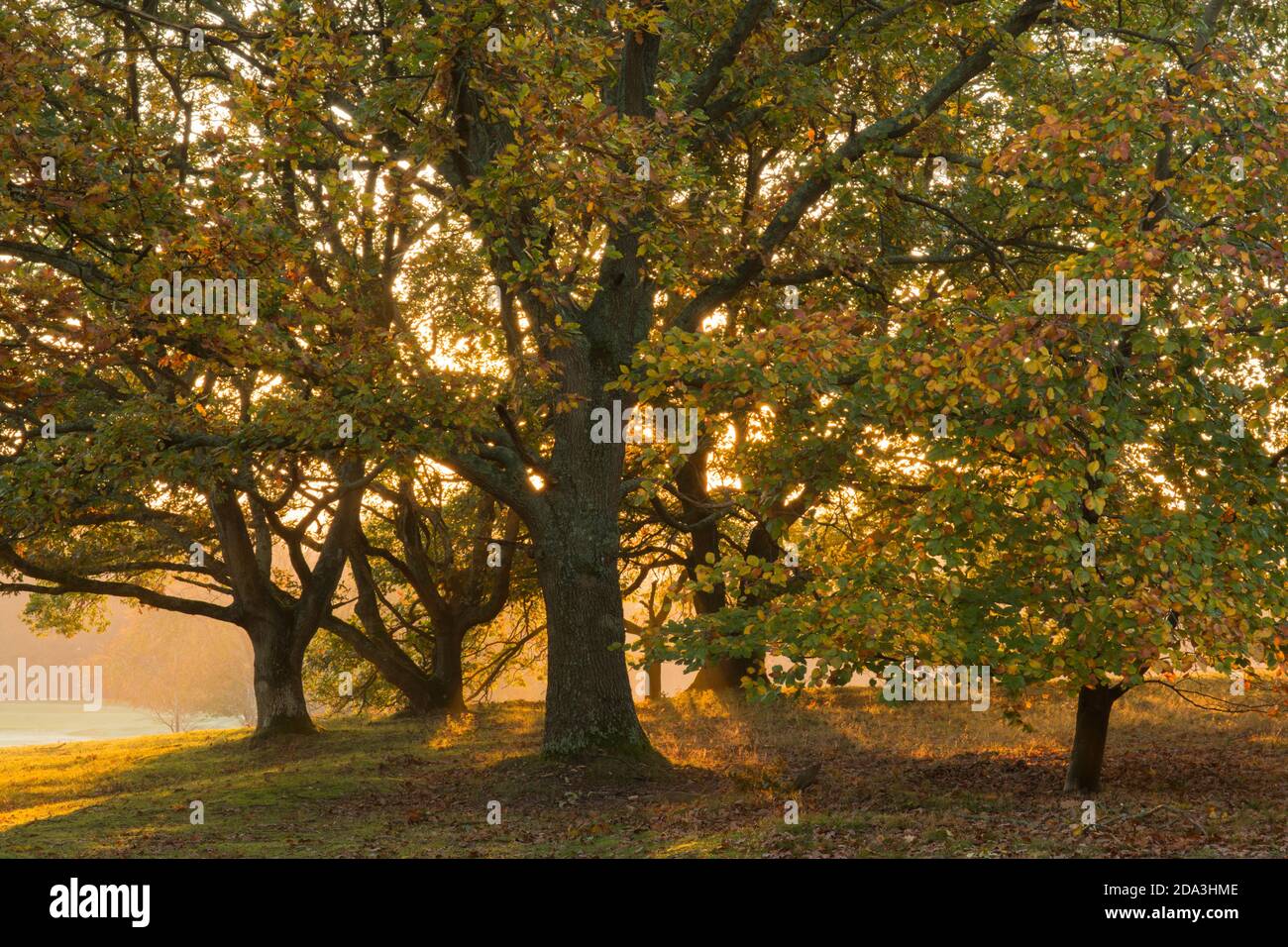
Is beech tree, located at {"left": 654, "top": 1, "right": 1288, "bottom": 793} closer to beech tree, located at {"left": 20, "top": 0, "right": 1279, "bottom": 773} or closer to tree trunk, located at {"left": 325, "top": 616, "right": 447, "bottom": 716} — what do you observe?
beech tree, located at {"left": 20, "top": 0, "right": 1279, "bottom": 773}

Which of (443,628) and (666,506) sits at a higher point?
(666,506)

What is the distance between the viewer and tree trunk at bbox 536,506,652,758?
50.4 feet

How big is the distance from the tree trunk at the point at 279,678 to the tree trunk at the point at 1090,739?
16.2 m

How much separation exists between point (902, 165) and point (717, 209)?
365 cm

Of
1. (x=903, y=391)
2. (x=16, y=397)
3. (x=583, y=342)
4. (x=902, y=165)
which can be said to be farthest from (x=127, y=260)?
(x=902, y=165)

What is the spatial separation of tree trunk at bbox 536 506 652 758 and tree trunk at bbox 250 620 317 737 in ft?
32.2

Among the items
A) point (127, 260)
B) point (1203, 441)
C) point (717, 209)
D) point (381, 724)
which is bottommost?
point (381, 724)

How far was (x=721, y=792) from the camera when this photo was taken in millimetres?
13930

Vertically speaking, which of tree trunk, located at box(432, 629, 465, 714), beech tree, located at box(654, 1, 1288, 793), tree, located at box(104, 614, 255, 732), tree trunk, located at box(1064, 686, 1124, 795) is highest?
beech tree, located at box(654, 1, 1288, 793)

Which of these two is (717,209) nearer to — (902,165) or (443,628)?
(902,165)

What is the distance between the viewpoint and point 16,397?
11.5 m

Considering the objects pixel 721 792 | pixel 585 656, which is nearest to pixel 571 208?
pixel 585 656

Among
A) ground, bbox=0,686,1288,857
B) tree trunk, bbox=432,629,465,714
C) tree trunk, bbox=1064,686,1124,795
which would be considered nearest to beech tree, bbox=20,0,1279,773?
ground, bbox=0,686,1288,857

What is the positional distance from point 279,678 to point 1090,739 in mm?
16833
